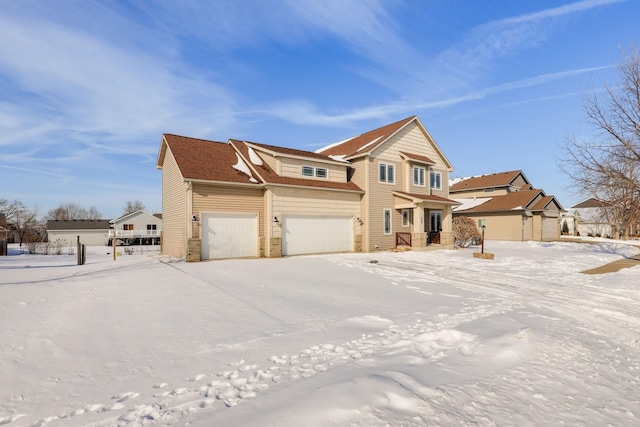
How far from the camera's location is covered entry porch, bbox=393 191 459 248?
70.2 ft

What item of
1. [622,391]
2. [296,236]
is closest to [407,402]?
[622,391]

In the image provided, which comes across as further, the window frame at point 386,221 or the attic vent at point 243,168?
the window frame at point 386,221

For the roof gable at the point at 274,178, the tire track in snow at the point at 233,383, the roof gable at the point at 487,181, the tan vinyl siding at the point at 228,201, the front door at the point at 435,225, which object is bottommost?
the tire track in snow at the point at 233,383

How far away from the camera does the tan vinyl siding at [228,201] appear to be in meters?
15.5

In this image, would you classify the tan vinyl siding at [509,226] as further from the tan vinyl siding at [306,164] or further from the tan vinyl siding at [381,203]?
the tan vinyl siding at [306,164]

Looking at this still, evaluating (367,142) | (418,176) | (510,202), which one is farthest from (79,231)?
(510,202)

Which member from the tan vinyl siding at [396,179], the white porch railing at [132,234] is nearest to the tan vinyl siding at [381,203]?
the tan vinyl siding at [396,179]

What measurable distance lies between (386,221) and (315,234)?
548cm

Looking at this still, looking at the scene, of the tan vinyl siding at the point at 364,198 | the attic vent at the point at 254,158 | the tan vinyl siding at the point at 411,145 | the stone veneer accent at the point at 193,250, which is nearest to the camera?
the stone veneer accent at the point at 193,250

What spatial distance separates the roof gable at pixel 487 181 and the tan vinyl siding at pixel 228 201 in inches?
1207

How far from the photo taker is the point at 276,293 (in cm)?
849

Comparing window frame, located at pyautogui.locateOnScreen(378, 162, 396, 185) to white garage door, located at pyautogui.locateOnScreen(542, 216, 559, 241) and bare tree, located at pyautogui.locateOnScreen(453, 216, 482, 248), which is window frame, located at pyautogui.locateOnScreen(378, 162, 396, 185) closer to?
bare tree, located at pyautogui.locateOnScreen(453, 216, 482, 248)

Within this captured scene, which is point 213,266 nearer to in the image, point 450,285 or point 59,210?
point 450,285

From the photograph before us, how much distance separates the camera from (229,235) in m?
16.4
